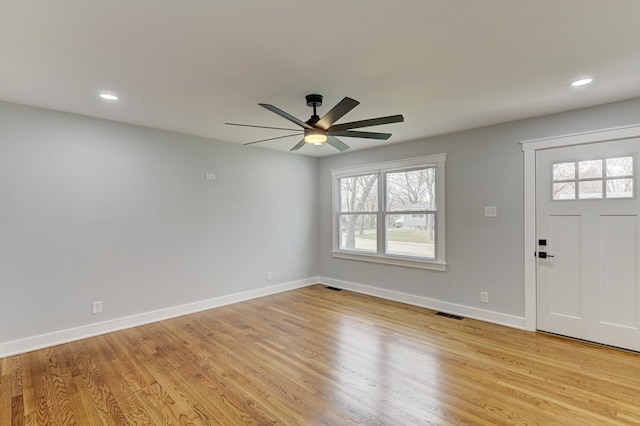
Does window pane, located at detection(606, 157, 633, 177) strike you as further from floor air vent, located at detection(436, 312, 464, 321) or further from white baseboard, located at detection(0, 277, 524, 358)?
floor air vent, located at detection(436, 312, 464, 321)

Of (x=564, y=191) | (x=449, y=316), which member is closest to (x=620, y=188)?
(x=564, y=191)

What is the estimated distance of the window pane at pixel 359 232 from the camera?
545 cm

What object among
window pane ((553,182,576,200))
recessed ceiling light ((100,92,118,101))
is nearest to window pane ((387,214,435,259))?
window pane ((553,182,576,200))

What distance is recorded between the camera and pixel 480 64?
239cm

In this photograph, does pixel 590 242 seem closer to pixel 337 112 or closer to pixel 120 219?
pixel 337 112

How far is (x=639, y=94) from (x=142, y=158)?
5.44 metres

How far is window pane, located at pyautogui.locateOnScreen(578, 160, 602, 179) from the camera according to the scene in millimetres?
3279

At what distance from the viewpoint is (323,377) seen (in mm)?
2664

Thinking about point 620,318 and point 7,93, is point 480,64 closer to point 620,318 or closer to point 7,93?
point 620,318

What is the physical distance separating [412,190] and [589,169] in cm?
212

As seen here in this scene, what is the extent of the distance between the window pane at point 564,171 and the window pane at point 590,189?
13 centimetres

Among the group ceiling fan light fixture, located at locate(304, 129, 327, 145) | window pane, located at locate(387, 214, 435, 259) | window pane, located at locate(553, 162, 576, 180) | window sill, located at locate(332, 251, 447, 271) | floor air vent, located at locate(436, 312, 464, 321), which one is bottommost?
floor air vent, located at locate(436, 312, 464, 321)

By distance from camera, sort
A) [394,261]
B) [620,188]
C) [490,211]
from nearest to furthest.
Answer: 1. [620,188]
2. [490,211]
3. [394,261]

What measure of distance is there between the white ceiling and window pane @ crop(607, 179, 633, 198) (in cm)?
83
